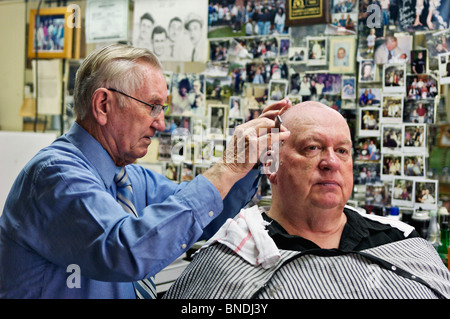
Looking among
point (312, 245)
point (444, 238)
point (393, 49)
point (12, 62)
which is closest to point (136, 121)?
point (312, 245)

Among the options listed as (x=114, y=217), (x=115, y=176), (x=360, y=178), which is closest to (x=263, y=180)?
(x=360, y=178)

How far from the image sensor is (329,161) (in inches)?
65.7

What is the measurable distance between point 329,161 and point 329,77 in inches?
36.9

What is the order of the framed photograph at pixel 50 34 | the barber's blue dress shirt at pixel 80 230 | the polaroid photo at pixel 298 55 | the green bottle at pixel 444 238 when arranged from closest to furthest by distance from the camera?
the barber's blue dress shirt at pixel 80 230
the green bottle at pixel 444 238
the polaroid photo at pixel 298 55
the framed photograph at pixel 50 34

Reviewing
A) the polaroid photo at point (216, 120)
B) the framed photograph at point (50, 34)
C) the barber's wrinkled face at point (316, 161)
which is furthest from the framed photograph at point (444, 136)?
the framed photograph at point (50, 34)

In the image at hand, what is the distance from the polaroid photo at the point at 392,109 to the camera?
234cm

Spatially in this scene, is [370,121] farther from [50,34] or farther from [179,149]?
[50,34]

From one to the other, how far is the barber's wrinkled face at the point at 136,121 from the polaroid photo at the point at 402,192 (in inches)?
51.4

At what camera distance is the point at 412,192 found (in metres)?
2.32

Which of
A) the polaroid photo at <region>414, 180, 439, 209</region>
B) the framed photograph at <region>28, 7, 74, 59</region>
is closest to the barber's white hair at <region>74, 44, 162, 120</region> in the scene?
the polaroid photo at <region>414, 180, 439, 209</region>

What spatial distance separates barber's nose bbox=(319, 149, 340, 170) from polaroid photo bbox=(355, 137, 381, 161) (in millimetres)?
783

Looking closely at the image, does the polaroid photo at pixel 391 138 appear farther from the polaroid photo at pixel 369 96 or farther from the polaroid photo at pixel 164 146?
the polaroid photo at pixel 164 146

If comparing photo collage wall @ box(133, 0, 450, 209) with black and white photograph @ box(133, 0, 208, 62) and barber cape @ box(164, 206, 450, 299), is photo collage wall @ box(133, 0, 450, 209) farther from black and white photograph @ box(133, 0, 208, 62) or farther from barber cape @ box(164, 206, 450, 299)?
barber cape @ box(164, 206, 450, 299)

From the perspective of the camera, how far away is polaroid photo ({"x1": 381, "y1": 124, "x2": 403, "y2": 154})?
7.72 ft
